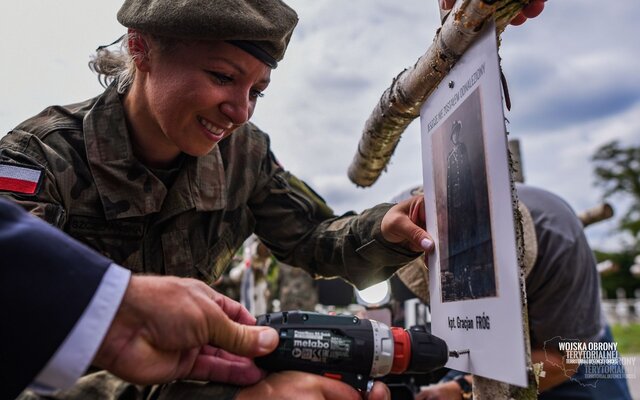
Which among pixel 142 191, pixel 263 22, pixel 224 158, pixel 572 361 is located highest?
pixel 263 22

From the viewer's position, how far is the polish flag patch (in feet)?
4.48

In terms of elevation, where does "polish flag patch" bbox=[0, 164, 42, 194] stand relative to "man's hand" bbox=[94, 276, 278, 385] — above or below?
above

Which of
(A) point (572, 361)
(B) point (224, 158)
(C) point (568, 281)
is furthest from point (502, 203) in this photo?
(C) point (568, 281)

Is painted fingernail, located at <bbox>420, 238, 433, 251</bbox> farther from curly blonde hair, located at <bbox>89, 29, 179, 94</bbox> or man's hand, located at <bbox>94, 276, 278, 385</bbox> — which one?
curly blonde hair, located at <bbox>89, 29, 179, 94</bbox>

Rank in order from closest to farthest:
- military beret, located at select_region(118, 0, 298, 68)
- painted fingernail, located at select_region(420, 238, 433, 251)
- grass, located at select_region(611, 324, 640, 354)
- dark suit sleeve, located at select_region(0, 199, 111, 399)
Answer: dark suit sleeve, located at select_region(0, 199, 111, 399)
painted fingernail, located at select_region(420, 238, 433, 251)
military beret, located at select_region(118, 0, 298, 68)
grass, located at select_region(611, 324, 640, 354)

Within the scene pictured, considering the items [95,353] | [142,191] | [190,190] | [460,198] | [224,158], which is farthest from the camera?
[224,158]

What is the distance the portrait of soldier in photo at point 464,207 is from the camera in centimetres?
100

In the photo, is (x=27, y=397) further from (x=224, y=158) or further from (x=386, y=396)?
(x=224, y=158)

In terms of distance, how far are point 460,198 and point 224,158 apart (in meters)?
1.16

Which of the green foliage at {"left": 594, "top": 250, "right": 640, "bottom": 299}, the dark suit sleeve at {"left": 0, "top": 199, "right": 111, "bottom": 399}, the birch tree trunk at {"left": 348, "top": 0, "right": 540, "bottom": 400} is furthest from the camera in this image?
the green foliage at {"left": 594, "top": 250, "right": 640, "bottom": 299}

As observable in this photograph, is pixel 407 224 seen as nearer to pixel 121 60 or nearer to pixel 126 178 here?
pixel 126 178

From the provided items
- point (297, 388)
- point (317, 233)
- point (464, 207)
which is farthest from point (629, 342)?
point (297, 388)

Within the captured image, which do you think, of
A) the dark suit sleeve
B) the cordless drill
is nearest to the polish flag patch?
the dark suit sleeve

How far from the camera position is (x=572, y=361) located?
1.60m
